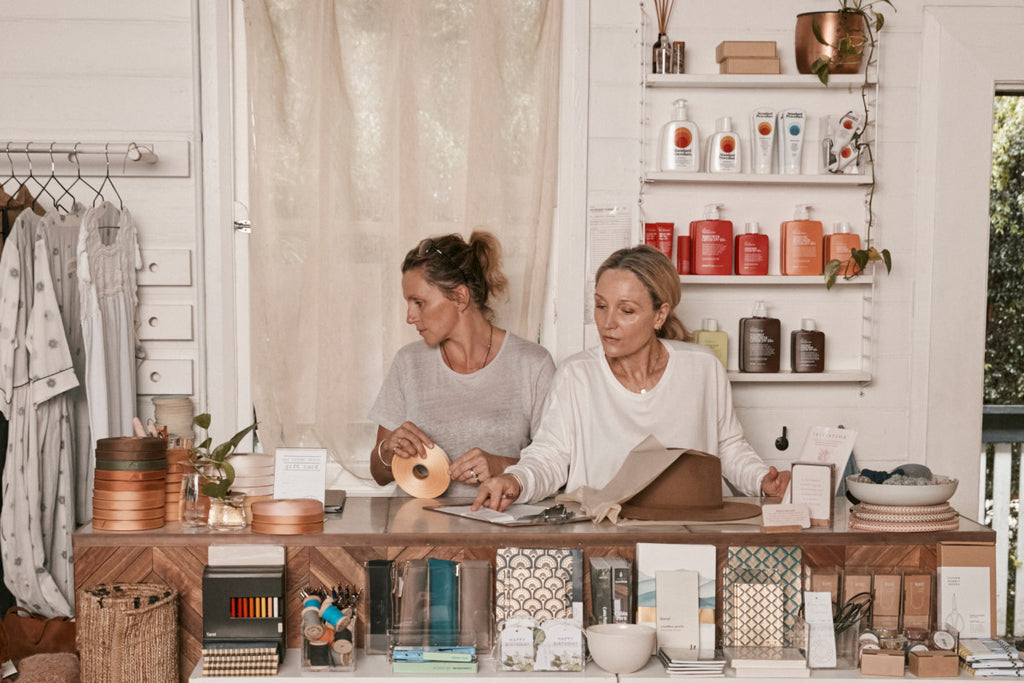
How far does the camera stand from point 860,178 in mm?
3396

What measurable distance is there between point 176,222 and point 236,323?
16.0 inches

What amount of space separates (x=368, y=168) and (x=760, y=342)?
151 centimetres

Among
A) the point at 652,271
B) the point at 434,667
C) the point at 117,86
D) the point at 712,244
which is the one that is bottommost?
the point at 434,667

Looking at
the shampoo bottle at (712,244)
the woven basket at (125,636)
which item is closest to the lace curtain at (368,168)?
the shampoo bottle at (712,244)

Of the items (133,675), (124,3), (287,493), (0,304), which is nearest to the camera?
(133,675)

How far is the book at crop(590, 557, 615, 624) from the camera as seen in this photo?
6.52ft

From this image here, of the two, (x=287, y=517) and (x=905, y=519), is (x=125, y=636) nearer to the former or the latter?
(x=287, y=517)

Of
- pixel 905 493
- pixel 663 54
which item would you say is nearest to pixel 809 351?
pixel 663 54

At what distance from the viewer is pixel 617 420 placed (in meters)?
2.77

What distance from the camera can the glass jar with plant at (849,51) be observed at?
10.8 ft

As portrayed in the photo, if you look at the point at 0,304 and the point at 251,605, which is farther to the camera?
the point at 0,304

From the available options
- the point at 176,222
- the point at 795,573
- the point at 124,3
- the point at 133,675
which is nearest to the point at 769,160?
the point at 795,573

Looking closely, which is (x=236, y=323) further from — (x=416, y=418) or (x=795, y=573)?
(x=795, y=573)

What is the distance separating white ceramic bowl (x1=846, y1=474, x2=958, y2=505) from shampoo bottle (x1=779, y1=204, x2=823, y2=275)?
1409mm
